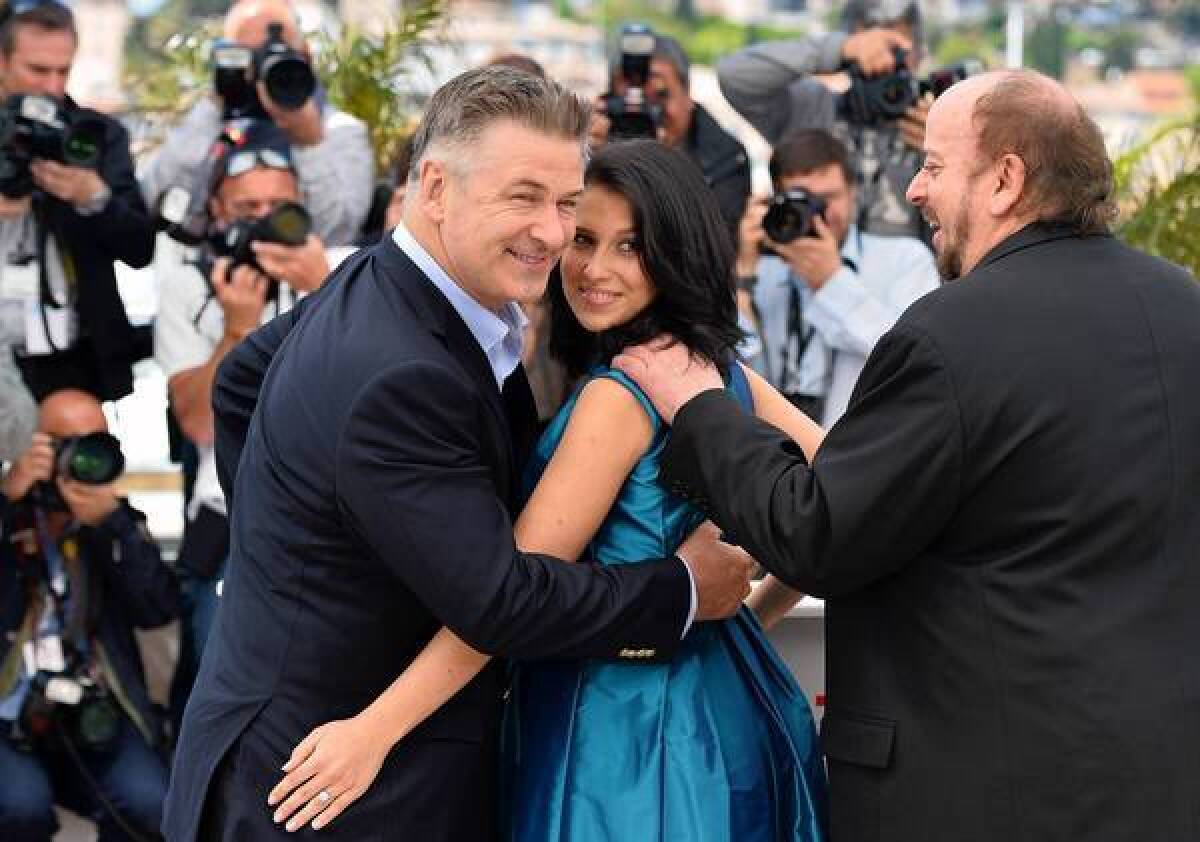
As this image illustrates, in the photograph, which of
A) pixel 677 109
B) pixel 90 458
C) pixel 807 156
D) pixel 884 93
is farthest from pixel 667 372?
pixel 884 93

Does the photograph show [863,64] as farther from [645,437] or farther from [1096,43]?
[1096,43]

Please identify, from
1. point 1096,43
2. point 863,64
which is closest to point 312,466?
point 863,64

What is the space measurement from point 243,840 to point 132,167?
278cm

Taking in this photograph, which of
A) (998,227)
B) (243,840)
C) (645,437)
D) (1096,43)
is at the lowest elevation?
(1096,43)

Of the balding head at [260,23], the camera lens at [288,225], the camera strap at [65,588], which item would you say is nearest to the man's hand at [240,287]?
the camera lens at [288,225]

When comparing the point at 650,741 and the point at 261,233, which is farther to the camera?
the point at 261,233

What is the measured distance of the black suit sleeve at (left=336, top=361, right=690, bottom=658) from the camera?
247 centimetres

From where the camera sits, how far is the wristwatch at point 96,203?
4742 millimetres

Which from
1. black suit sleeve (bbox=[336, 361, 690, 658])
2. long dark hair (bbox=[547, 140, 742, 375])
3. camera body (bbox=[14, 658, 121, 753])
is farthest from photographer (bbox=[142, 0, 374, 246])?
black suit sleeve (bbox=[336, 361, 690, 658])

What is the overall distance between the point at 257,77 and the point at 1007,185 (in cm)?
285

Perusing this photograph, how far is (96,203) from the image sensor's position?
475cm

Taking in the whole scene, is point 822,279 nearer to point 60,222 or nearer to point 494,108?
point 60,222

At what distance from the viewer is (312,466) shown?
2.55 meters

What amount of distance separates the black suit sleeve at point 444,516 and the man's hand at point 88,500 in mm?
2261
